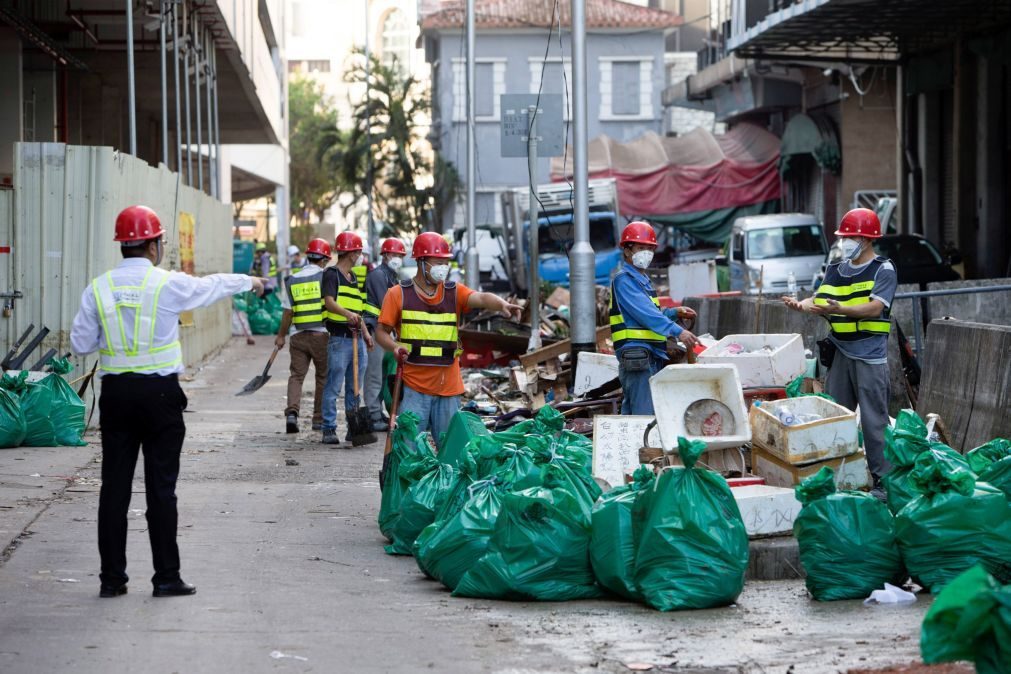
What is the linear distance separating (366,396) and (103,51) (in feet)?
50.6

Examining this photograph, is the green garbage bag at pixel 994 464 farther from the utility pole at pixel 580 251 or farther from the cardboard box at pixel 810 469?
the utility pole at pixel 580 251

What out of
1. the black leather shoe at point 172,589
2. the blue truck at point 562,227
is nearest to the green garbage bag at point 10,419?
the black leather shoe at point 172,589

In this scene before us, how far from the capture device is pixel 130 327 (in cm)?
674

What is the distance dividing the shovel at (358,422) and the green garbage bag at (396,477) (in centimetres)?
396

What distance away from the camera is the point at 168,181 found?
18.4m

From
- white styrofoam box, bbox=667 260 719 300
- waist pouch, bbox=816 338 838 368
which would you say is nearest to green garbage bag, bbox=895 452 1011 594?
waist pouch, bbox=816 338 838 368

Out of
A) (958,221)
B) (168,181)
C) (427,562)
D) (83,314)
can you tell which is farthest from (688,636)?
(958,221)

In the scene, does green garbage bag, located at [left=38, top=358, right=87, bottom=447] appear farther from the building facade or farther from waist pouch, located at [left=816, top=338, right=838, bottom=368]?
the building facade

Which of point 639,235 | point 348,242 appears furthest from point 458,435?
point 348,242

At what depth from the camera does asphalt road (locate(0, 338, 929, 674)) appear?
5609 millimetres

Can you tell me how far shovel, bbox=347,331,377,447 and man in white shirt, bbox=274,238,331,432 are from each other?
2.68 ft

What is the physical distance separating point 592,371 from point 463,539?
6.03 metres

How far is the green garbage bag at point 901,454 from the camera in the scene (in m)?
6.85

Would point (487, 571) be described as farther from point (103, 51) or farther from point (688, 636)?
point (103, 51)
